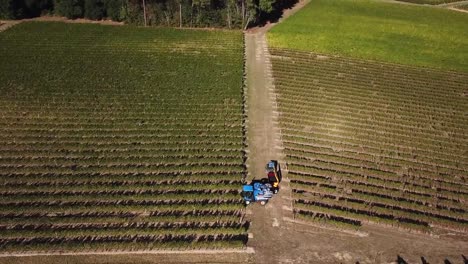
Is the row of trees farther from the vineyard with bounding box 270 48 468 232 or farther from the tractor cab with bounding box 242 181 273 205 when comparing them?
the tractor cab with bounding box 242 181 273 205

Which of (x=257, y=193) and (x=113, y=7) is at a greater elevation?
(x=113, y=7)

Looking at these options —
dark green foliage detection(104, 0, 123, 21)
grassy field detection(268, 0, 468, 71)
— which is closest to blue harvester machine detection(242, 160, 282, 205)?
grassy field detection(268, 0, 468, 71)

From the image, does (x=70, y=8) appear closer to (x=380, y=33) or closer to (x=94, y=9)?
(x=94, y=9)

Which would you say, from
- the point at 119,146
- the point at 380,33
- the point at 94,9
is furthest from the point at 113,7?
the point at 380,33

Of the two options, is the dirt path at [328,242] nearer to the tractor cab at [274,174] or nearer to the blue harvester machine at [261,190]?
the blue harvester machine at [261,190]

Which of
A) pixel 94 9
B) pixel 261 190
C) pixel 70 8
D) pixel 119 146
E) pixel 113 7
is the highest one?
pixel 113 7

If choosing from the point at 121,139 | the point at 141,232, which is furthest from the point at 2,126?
the point at 141,232

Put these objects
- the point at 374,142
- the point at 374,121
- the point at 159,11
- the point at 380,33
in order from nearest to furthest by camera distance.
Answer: the point at 374,142 < the point at 374,121 < the point at 159,11 < the point at 380,33
